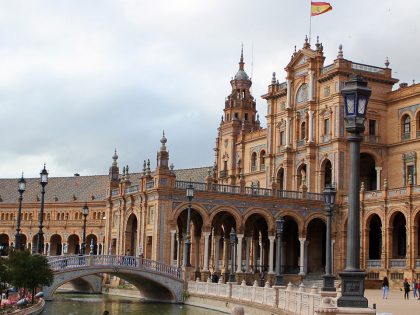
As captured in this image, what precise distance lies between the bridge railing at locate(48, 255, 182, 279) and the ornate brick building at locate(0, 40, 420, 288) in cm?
522

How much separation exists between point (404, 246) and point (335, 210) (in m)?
6.39

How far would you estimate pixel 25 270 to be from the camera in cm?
3541

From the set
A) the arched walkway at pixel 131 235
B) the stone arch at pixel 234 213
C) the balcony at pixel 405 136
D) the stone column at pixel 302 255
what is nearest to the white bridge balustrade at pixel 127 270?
the stone arch at pixel 234 213

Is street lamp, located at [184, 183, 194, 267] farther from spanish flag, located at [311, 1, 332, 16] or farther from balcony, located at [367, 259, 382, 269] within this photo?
spanish flag, located at [311, 1, 332, 16]

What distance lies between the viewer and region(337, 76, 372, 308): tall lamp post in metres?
16.2

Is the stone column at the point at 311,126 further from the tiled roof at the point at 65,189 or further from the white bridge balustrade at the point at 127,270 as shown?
the tiled roof at the point at 65,189

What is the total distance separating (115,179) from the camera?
69.6 m

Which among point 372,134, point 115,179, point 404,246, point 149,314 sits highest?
point 372,134

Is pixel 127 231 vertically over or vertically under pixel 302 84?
under

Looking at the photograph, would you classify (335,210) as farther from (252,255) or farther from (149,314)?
(149,314)

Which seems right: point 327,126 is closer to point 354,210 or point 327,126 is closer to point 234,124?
A: point 234,124

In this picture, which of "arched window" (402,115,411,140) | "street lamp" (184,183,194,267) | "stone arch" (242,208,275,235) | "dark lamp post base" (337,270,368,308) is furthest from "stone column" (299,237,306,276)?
"dark lamp post base" (337,270,368,308)

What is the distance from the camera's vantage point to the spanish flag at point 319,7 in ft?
196

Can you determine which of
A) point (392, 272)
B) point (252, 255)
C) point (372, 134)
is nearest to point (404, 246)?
point (392, 272)
